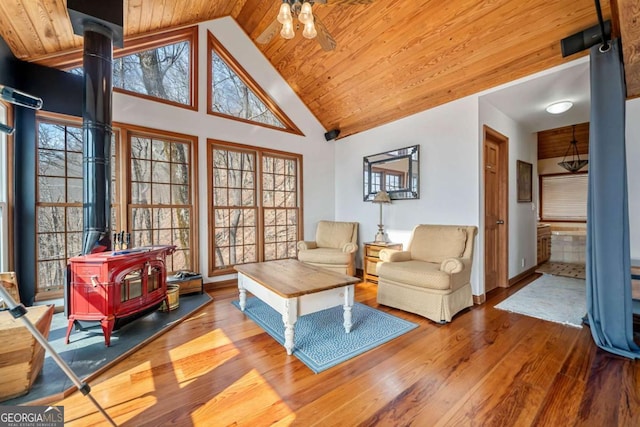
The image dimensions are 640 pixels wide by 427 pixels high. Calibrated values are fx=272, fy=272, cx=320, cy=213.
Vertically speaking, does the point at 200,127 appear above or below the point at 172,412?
above

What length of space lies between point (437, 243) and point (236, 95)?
3667mm

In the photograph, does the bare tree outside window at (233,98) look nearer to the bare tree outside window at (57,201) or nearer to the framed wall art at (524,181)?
the bare tree outside window at (57,201)

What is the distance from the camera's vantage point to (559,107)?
333cm

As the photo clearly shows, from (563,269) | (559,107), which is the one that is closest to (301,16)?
(559,107)

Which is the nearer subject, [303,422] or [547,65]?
[303,422]

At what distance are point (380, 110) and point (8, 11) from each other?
3954mm

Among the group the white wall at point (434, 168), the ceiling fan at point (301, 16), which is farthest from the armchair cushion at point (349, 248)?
the ceiling fan at point (301, 16)

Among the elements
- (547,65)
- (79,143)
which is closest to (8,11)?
(79,143)

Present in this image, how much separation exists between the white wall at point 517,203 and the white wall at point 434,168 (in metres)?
0.28

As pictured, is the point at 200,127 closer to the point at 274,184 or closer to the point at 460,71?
the point at 274,184

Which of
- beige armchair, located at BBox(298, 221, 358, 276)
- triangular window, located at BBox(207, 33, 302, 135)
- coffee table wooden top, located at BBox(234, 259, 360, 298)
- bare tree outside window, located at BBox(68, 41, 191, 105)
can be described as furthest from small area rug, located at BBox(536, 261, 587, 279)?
bare tree outside window, located at BBox(68, 41, 191, 105)

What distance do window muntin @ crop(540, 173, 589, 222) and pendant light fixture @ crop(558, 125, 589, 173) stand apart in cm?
43

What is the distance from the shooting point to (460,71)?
3.14 m

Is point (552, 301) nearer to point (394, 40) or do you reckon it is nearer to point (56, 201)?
point (394, 40)
